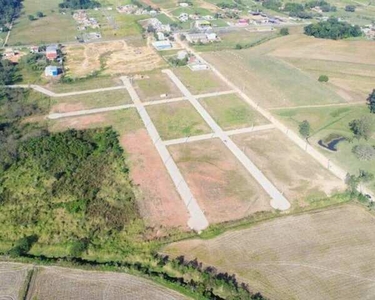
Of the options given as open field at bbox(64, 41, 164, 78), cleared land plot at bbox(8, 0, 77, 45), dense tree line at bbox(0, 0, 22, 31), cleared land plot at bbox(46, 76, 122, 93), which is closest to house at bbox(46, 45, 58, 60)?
open field at bbox(64, 41, 164, 78)

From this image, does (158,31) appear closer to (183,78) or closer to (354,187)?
(183,78)

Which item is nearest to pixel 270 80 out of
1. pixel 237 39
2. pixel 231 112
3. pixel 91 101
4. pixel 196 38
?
pixel 231 112

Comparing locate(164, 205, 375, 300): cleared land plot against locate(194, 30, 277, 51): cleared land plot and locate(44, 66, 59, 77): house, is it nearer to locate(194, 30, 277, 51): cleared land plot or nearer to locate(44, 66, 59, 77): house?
locate(44, 66, 59, 77): house

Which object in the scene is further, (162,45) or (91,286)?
(162,45)

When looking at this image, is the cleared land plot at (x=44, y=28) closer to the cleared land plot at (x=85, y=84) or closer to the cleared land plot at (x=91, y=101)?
the cleared land plot at (x=85, y=84)

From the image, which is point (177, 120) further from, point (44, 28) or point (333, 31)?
point (44, 28)

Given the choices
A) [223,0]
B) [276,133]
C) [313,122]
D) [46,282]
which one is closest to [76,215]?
[46,282]
